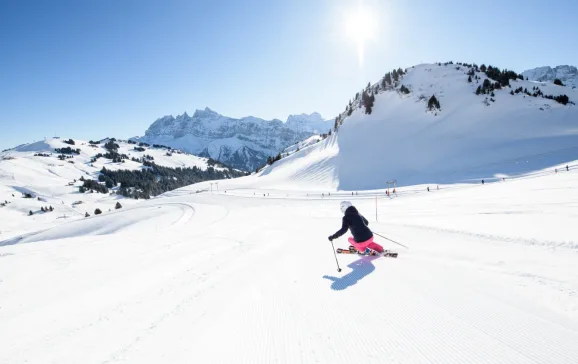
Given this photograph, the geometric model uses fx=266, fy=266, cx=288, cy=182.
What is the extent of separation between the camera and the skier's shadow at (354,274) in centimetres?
694

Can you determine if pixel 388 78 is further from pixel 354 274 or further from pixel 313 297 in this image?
pixel 313 297

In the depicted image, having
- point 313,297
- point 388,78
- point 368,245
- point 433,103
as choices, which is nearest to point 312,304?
point 313,297

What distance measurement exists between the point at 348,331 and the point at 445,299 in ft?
7.75

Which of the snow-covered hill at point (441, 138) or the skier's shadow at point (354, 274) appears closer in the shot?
the skier's shadow at point (354, 274)

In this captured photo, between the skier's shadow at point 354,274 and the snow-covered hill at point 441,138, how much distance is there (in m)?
Answer: 48.5

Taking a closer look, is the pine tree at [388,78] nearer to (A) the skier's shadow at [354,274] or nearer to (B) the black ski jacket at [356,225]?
(B) the black ski jacket at [356,225]

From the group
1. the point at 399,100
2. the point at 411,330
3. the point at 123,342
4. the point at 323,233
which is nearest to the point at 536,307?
the point at 411,330

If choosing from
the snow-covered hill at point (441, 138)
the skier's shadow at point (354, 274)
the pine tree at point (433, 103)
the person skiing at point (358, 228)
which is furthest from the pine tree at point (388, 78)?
the skier's shadow at point (354, 274)

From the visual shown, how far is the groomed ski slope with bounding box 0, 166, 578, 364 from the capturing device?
427 centimetres

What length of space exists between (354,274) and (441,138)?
236 ft

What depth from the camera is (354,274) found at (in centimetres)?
766

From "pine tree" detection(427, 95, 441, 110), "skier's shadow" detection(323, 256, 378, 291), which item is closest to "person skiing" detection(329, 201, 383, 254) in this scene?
"skier's shadow" detection(323, 256, 378, 291)

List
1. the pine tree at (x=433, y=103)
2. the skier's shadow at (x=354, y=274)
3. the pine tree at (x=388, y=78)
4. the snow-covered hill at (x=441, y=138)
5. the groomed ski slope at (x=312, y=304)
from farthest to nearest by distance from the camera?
1. the pine tree at (x=388, y=78)
2. the pine tree at (x=433, y=103)
3. the snow-covered hill at (x=441, y=138)
4. the skier's shadow at (x=354, y=274)
5. the groomed ski slope at (x=312, y=304)

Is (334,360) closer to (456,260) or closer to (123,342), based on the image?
(123,342)
